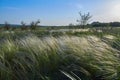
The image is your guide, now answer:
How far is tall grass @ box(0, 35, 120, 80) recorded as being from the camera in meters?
4.08

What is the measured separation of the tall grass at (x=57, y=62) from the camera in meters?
4.08

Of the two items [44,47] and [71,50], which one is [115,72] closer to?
[71,50]

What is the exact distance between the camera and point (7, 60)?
170 inches

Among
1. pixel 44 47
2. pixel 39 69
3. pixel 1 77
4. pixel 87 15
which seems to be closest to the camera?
pixel 1 77

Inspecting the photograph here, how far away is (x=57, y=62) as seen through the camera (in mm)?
4430

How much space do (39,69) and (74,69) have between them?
535 mm

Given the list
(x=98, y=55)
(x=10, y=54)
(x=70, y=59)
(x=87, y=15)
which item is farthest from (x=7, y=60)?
(x=87, y=15)

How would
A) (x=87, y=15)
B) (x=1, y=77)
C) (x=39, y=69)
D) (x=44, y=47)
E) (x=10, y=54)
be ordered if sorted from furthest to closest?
(x=87, y=15)
(x=44, y=47)
(x=10, y=54)
(x=39, y=69)
(x=1, y=77)

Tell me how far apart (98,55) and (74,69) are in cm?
59

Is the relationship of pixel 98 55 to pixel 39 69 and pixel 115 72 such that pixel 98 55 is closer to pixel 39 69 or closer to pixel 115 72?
pixel 115 72

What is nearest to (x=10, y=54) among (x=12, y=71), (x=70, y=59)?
(x=12, y=71)

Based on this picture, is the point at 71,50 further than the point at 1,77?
Yes

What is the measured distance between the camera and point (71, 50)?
15.4ft

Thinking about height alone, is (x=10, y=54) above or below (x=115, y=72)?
above
